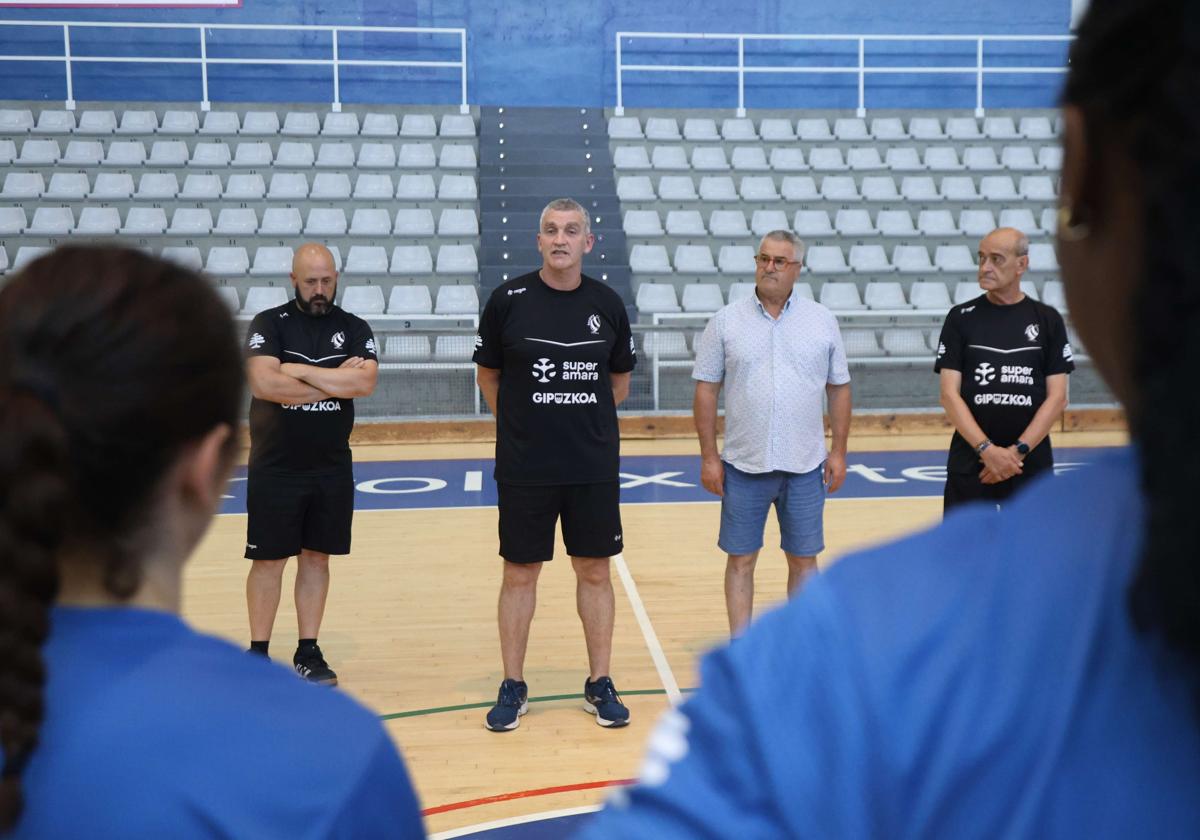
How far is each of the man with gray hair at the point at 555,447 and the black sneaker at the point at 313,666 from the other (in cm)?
84

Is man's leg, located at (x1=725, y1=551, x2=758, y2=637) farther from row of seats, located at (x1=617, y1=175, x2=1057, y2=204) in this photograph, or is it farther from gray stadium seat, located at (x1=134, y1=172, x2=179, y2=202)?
gray stadium seat, located at (x1=134, y1=172, x2=179, y2=202)

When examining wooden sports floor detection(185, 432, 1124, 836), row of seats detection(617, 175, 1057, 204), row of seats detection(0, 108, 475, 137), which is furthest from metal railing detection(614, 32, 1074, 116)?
wooden sports floor detection(185, 432, 1124, 836)

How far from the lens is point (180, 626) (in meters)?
0.97

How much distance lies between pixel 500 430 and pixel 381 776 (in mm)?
3856

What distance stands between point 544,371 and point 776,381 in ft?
3.37

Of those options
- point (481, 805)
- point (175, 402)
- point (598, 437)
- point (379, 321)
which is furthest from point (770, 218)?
point (175, 402)

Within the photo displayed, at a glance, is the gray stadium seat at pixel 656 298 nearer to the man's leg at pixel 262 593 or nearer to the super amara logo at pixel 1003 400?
the super amara logo at pixel 1003 400

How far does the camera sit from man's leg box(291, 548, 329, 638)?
5.11 meters

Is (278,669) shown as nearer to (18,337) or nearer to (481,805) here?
(18,337)

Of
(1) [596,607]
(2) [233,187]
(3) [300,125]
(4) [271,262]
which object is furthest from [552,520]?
(3) [300,125]

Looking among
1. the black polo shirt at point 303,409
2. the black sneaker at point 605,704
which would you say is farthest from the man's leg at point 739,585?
the black polo shirt at point 303,409

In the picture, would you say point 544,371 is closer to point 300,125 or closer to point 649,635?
point 649,635

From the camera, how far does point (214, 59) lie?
50.0ft

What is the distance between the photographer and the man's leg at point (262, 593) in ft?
16.4
